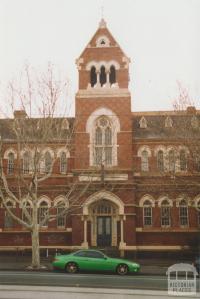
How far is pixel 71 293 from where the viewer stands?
13.6 meters

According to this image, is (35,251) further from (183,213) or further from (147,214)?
(183,213)

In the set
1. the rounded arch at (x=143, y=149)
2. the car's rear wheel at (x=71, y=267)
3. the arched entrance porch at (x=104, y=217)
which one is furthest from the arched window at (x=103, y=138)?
the car's rear wheel at (x=71, y=267)

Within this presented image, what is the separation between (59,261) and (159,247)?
1422cm

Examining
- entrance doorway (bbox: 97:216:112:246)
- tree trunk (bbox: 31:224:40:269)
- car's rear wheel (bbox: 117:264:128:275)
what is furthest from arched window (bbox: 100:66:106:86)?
car's rear wheel (bbox: 117:264:128:275)

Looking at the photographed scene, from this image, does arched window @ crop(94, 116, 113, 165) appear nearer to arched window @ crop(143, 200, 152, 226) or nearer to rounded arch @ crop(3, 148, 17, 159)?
arched window @ crop(143, 200, 152, 226)

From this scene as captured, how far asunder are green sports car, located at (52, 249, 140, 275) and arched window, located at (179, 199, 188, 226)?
14.2 metres

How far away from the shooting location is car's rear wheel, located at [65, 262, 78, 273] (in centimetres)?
2181

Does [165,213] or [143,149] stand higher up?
[143,149]

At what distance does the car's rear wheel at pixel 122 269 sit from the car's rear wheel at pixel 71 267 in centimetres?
217

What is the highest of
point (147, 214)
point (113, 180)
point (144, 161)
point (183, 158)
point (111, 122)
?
point (111, 122)

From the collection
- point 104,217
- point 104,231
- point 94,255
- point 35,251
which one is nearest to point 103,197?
point 104,217

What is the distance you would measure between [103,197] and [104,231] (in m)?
3.00

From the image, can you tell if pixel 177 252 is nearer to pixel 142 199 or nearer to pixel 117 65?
pixel 142 199

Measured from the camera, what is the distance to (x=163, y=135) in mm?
37156
